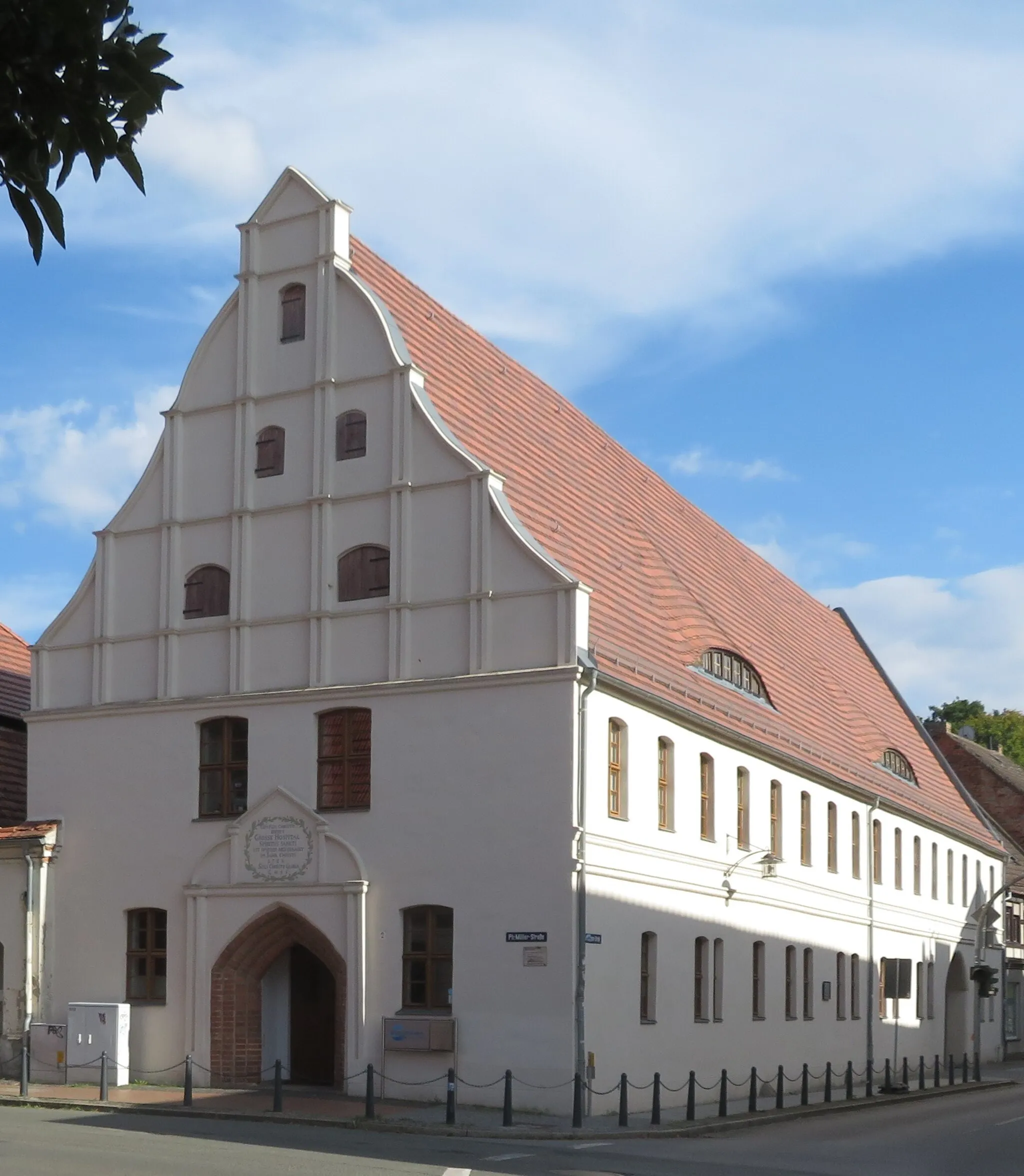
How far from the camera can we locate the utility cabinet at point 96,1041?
27.9 metres

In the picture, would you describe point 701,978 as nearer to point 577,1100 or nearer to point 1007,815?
point 577,1100

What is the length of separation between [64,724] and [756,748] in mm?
13554

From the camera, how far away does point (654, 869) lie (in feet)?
95.2

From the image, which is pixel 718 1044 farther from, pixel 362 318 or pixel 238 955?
pixel 362 318

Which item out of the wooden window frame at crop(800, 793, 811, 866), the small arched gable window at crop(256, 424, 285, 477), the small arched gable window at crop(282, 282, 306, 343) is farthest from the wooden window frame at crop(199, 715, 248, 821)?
the wooden window frame at crop(800, 793, 811, 866)

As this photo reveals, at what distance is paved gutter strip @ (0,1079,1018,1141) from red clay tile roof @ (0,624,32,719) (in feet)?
39.4

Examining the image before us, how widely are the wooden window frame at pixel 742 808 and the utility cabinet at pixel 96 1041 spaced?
12.2 metres

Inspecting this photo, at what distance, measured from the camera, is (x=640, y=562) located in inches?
1362

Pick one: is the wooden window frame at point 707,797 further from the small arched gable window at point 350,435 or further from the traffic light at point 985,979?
the traffic light at point 985,979

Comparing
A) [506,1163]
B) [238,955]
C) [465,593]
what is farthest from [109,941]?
[506,1163]

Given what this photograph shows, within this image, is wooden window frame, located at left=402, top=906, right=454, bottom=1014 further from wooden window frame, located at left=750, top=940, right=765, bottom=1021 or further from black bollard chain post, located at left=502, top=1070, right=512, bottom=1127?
wooden window frame, located at left=750, top=940, right=765, bottom=1021

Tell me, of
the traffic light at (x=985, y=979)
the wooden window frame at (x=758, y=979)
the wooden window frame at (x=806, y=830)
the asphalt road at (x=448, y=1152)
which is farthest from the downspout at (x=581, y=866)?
the traffic light at (x=985, y=979)

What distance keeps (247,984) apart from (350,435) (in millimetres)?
9649

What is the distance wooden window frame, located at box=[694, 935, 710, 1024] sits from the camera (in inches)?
1212
